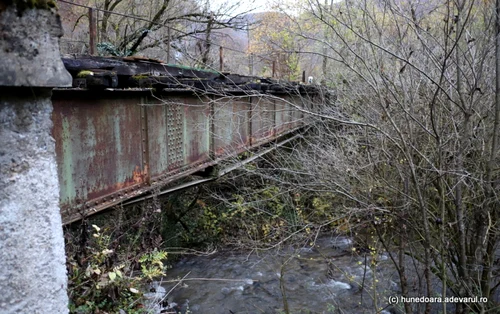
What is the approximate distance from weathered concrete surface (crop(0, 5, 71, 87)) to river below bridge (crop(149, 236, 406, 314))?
686 centimetres

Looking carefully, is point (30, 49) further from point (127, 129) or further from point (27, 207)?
point (127, 129)

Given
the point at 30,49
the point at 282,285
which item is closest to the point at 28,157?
the point at 30,49

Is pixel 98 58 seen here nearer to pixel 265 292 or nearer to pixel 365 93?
pixel 365 93

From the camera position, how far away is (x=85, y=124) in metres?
4.28

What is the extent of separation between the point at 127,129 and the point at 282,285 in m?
5.00

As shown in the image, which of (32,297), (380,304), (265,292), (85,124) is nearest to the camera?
(32,297)

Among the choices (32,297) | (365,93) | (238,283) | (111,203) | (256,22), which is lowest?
(238,283)

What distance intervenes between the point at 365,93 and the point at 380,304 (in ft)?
15.9

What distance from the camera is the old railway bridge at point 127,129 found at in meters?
4.02

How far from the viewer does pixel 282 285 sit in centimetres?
828

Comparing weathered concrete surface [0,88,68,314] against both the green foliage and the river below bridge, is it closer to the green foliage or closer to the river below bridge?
the green foliage

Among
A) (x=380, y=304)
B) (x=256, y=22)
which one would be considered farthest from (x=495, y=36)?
(x=256, y=22)

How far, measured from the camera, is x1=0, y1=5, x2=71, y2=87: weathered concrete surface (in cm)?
133

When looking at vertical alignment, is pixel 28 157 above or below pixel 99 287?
above
